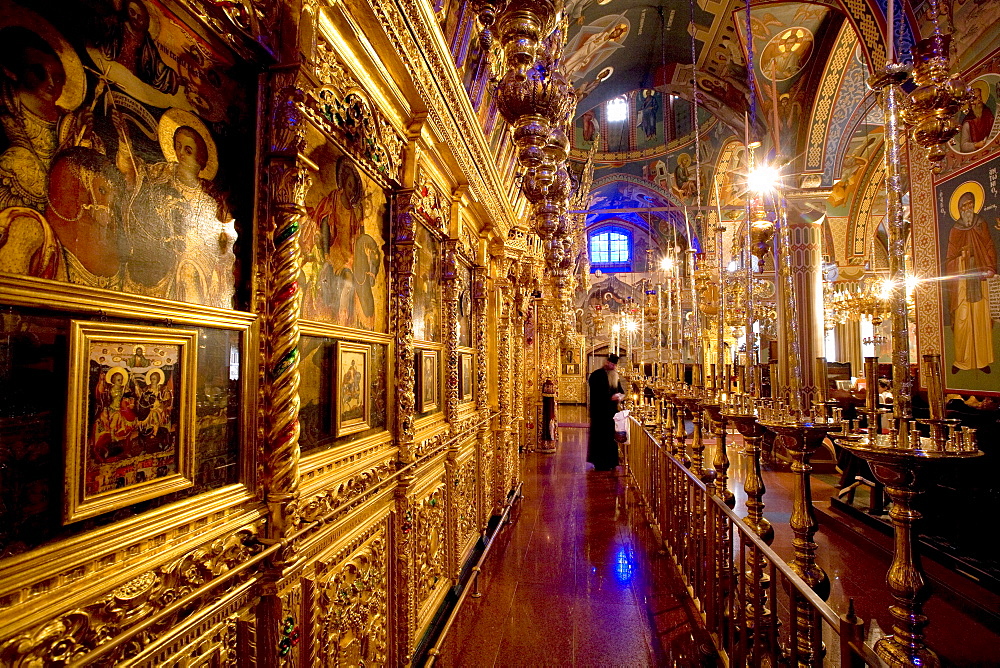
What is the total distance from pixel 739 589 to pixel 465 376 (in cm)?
339

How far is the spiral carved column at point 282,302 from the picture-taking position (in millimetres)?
1633

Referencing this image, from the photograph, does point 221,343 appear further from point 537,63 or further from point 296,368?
point 537,63

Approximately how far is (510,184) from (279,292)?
552 cm

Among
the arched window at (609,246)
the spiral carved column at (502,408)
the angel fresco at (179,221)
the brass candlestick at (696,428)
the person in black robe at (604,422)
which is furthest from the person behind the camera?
the arched window at (609,246)

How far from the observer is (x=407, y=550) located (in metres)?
2.90

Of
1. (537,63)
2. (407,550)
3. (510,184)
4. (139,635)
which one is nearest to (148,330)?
(139,635)

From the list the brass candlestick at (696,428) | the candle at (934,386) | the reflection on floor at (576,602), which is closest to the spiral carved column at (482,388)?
the reflection on floor at (576,602)

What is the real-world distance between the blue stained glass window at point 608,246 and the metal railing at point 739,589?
2376 centimetres

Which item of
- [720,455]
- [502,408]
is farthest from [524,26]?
[502,408]

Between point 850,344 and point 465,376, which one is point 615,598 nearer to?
point 465,376

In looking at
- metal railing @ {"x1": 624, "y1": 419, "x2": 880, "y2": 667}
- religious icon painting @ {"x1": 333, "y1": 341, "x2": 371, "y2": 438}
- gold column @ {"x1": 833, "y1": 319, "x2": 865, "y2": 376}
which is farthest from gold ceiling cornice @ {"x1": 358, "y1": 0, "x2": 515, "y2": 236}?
gold column @ {"x1": 833, "y1": 319, "x2": 865, "y2": 376}

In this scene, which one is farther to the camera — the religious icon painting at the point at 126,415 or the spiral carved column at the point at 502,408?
the spiral carved column at the point at 502,408

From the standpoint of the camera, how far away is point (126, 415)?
1195mm

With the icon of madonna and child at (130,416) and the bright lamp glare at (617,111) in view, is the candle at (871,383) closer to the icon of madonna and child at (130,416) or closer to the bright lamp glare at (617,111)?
the icon of madonna and child at (130,416)
